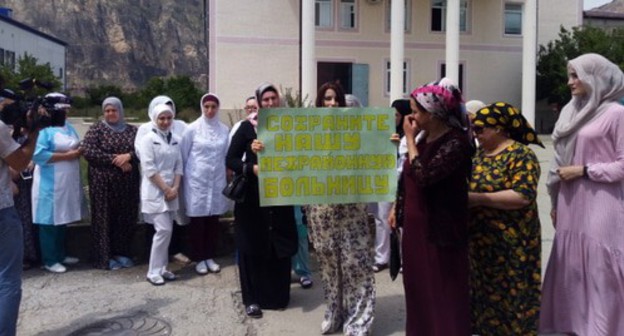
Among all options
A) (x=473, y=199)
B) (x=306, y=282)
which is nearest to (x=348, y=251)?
(x=473, y=199)

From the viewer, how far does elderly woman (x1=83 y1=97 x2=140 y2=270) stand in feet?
19.3

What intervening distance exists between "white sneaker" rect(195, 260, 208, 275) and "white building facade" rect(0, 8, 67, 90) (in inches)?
1634

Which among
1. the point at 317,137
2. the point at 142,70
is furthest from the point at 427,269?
the point at 142,70

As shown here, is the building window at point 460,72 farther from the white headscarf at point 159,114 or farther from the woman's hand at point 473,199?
the woman's hand at point 473,199

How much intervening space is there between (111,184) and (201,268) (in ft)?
4.21

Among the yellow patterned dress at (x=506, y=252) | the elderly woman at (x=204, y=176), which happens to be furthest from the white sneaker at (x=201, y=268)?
the yellow patterned dress at (x=506, y=252)

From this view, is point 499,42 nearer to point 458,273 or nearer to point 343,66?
point 343,66

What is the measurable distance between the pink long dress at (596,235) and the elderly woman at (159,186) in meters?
3.58

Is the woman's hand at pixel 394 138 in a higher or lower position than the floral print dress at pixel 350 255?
higher

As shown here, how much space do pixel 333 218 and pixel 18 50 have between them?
60.0 meters

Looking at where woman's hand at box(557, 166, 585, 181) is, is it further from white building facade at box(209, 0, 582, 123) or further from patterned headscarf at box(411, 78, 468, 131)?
white building facade at box(209, 0, 582, 123)

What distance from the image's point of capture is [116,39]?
100m

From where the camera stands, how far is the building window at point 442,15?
28.1 meters

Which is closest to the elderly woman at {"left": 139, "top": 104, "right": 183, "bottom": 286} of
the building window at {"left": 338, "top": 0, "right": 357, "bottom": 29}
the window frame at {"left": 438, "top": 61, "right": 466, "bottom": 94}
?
the building window at {"left": 338, "top": 0, "right": 357, "bottom": 29}
